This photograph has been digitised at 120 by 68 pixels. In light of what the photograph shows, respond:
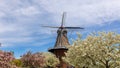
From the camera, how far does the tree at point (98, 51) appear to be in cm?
3238

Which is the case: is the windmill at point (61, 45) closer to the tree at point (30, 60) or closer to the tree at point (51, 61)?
the tree at point (51, 61)

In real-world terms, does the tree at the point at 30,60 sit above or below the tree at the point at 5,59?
below

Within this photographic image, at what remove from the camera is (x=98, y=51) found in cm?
3253

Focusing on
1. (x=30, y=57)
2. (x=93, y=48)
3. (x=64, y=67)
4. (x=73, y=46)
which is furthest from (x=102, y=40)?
(x=64, y=67)

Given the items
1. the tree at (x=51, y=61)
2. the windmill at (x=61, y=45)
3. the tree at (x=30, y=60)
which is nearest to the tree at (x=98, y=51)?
the tree at (x=30, y=60)

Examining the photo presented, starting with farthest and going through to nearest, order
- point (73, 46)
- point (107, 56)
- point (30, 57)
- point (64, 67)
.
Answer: point (64, 67)
point (30, 57)
point (73, 46)
point (107, 56)

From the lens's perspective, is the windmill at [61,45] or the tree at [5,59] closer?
the tree at [5,59]

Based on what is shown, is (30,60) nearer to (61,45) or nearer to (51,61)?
(51,61)

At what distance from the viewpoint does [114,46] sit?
32.8m

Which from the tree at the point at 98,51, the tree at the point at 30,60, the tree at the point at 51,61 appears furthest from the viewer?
the tree at the point at 51,61

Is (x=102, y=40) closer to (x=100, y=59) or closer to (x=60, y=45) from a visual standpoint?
(x=100, y=59)

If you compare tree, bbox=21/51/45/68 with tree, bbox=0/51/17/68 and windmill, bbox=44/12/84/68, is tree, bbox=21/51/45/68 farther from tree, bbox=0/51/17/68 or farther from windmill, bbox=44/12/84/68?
tree, bbox=0/51/17/68

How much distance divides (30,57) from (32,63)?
1314 mm

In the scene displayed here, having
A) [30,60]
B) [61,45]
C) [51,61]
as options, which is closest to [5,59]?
[30,60]
